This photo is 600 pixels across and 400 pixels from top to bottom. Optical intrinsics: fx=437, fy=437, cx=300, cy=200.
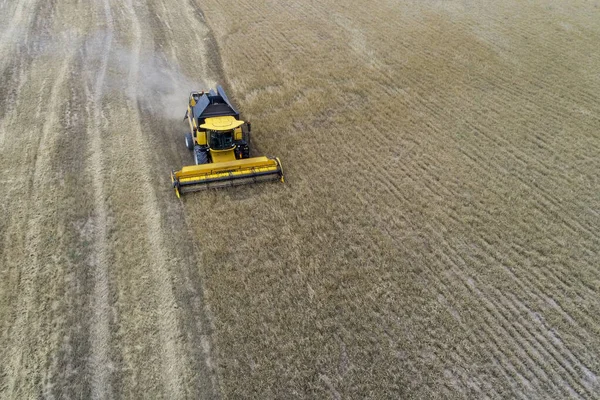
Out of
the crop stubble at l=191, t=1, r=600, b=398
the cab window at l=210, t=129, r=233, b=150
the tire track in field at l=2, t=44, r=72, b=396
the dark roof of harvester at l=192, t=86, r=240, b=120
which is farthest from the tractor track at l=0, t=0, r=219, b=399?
the dark roof of harvester at l=192, t=86, r=240, b=120

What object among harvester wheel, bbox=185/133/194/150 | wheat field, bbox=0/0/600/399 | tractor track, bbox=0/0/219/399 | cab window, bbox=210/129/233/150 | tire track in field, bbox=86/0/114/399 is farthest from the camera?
harvester wheel, bbox=185/133/194/150

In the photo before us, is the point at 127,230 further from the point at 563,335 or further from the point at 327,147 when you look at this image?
the point at 563,335

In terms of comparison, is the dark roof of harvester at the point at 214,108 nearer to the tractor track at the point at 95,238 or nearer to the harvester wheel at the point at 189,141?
the harvester wheel at the point at 189,141

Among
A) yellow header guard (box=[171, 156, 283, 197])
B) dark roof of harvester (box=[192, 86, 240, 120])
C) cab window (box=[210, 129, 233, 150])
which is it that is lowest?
yellow header guard (box=[171, 156, 283, 197])

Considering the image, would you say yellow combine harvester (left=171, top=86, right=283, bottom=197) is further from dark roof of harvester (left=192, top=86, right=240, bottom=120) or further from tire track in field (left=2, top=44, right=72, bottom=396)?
tire track in field (left=2, top=44, right=72, bottom=396)

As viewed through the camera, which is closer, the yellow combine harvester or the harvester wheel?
the yellow combine harvester

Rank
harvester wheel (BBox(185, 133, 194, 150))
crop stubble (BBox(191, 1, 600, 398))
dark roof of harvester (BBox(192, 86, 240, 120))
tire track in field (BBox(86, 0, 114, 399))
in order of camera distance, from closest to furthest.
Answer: tire track in field (BBox(86, 0, 114, 399)) → crop stubble (BBox(191, 1, 600, 398)) → dark roof of harvester (BBox(192, 86, 240, 120)) → harvester wheel (BBox(185, 133, 194, 150))

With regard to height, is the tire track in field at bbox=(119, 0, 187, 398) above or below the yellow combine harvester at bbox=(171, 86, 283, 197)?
below

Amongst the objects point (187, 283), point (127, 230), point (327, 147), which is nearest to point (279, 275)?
point (187, 283)
